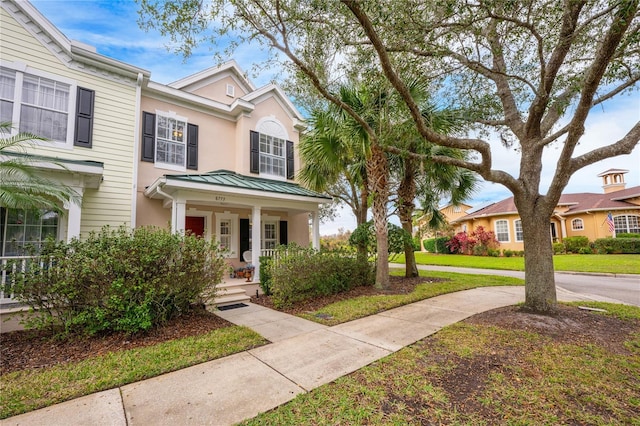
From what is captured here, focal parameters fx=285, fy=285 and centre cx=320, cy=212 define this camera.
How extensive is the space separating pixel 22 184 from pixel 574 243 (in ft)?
101

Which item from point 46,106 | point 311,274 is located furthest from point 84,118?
point 311,274

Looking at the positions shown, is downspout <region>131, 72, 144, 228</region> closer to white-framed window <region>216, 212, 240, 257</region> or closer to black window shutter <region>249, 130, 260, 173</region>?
white-framed window <region>216, 212, 240, 257</region>

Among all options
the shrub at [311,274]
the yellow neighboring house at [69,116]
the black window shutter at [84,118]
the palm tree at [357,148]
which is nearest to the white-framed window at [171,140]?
the yellow neighboring house at [69,116]

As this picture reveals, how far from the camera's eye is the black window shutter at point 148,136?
9.08 metres

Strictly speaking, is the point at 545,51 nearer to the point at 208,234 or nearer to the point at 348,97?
the point at 348,97

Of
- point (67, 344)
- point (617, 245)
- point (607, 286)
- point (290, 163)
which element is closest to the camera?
point (67, 344)

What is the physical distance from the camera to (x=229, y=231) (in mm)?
10906

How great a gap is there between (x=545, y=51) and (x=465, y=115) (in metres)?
1.96

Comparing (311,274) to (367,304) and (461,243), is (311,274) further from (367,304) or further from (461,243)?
(461,243)

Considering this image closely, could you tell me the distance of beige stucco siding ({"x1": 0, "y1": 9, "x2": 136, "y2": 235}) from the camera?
7273 mm

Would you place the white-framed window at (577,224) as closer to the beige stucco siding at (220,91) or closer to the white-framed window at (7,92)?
the beige stucco siding at (220,91)

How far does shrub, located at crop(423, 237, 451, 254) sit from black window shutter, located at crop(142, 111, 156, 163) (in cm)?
2651

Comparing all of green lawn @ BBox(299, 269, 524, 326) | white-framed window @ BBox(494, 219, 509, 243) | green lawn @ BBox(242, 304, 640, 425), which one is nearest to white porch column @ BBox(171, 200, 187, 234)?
green lawn @ BBox(299, 269, 524, 326)

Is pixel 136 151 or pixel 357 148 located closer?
pixel 357 148
